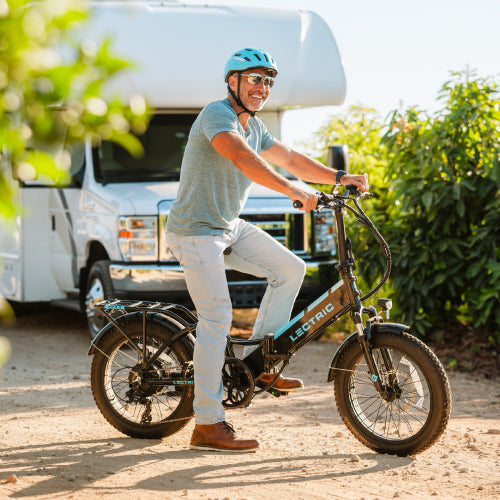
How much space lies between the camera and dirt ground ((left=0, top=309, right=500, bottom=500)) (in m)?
3.90

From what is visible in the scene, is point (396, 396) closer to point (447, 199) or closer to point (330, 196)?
point (330, 196)

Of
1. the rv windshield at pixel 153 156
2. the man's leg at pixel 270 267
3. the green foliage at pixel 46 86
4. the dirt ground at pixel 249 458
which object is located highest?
the green foliage at pixel 46 86

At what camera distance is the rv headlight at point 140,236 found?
7344 mm

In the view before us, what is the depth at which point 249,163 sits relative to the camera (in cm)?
406

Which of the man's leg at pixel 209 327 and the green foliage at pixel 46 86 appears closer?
the green foliage at pixel 46 86

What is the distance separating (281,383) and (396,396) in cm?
65

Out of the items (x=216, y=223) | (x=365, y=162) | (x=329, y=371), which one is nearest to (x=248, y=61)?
(x=216, y=223)

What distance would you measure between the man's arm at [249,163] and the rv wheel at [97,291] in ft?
12.2

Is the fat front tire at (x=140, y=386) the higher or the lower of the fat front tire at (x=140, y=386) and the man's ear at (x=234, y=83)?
the lower

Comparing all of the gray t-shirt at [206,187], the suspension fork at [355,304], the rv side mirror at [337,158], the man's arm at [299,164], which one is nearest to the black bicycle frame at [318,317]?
the suspension fork at [355,304]

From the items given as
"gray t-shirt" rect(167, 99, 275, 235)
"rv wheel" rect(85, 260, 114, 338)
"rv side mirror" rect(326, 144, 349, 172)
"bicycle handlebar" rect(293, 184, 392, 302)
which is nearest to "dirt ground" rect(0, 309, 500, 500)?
"bicycle handlebar" rect(293, 184, 392, 302)

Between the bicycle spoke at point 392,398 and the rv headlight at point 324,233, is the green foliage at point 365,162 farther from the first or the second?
the bicycle spoke at point 392,398

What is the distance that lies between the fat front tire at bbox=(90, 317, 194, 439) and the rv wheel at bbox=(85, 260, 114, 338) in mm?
2755

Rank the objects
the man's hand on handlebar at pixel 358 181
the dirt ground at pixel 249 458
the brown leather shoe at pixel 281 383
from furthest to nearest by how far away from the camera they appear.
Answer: the brown leather shoe at pixel 281 383
the man's hand on handlebar at pixel 358 181
the dirt ground at pixel 249 458
